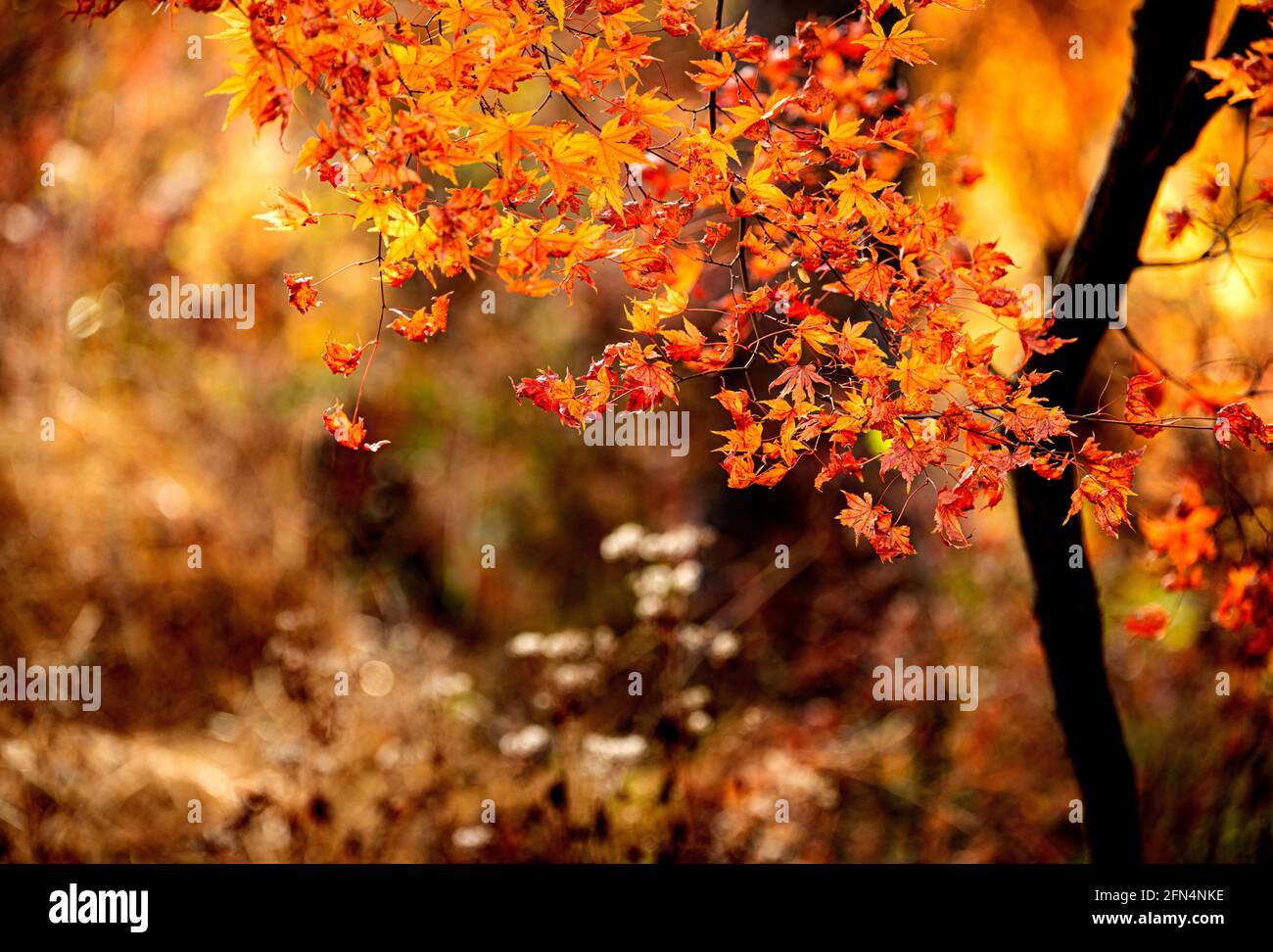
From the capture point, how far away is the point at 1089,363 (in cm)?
217

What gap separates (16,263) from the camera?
4.50 m

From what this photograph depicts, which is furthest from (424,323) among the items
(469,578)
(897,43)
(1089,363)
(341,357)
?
(469,578)

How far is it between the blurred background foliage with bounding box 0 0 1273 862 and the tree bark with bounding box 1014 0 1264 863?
0.44 meters

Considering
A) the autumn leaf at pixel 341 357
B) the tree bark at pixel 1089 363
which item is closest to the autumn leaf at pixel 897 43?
the tree bark at pixel 1089 363

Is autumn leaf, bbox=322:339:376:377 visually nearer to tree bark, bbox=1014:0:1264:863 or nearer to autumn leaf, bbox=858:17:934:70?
autumn leaf, bbox=858:17:934:70

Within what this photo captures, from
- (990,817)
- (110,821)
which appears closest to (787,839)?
(990,817)

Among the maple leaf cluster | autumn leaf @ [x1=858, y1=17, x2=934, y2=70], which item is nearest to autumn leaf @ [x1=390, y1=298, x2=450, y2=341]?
the maple leaf cluster

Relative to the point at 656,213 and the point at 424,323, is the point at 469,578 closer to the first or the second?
the point at 424,323

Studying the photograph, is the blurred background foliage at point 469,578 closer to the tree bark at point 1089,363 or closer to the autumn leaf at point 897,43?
the tree bark at point 1089,363

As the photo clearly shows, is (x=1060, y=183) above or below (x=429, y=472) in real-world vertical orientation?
above

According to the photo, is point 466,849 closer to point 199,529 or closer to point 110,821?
point 110,821

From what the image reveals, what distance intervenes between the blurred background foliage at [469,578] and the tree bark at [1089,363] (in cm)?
44

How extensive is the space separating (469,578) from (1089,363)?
3997 mm
